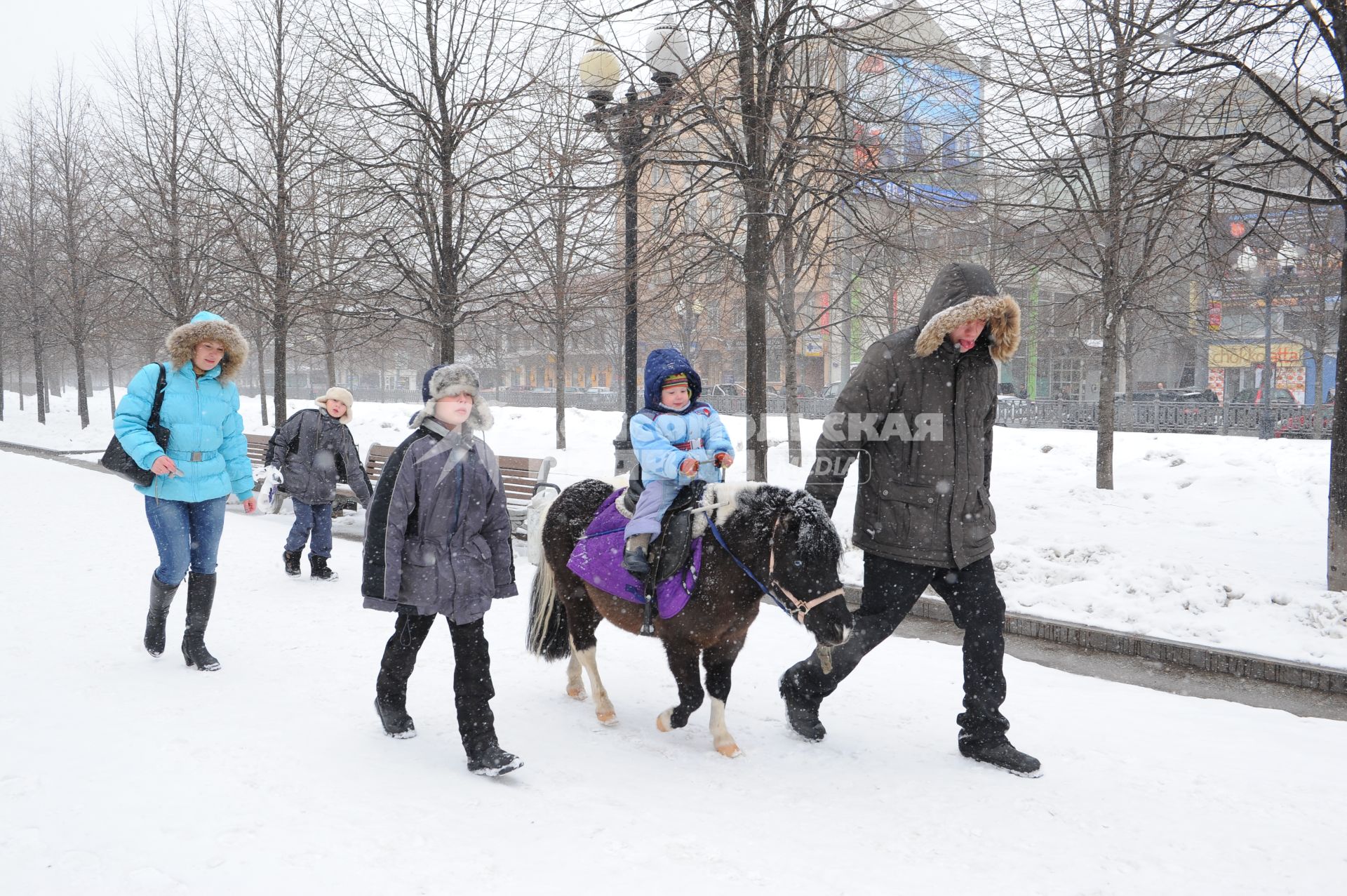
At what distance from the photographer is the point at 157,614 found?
4.73 metres

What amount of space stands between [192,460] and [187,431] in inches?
6.3

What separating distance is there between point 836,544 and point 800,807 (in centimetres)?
104

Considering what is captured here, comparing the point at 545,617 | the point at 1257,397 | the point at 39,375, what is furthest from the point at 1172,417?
the point at 39,375

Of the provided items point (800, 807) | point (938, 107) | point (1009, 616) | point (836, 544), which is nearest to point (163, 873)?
point (800, 807)

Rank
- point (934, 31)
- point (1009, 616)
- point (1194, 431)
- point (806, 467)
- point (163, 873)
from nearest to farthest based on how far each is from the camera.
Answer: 1. point (163, 873)
2. point (1009, 616)
3. point (934, 31)
4. point (806, 467)
5. point (1194, 431)

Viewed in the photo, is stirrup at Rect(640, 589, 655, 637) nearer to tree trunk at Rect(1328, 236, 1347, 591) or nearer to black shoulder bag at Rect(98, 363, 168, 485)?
black shoulder bag at Rect(98, 363, 168, 485)

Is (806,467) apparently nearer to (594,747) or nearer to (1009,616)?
(1009,616)

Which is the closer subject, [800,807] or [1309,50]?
[800,807]

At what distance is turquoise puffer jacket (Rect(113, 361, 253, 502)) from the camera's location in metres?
4.35

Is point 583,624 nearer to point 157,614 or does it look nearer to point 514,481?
point 157,614

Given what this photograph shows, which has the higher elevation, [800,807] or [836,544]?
[836,544]

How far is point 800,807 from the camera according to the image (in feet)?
10.9

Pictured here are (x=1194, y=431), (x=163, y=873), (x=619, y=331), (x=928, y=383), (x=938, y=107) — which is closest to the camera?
(x=163, y=873)

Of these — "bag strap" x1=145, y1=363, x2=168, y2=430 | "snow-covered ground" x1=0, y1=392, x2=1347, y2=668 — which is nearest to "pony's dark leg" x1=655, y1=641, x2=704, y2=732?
"bag strap" x1=145, y1=363, x2=168, y2=430
